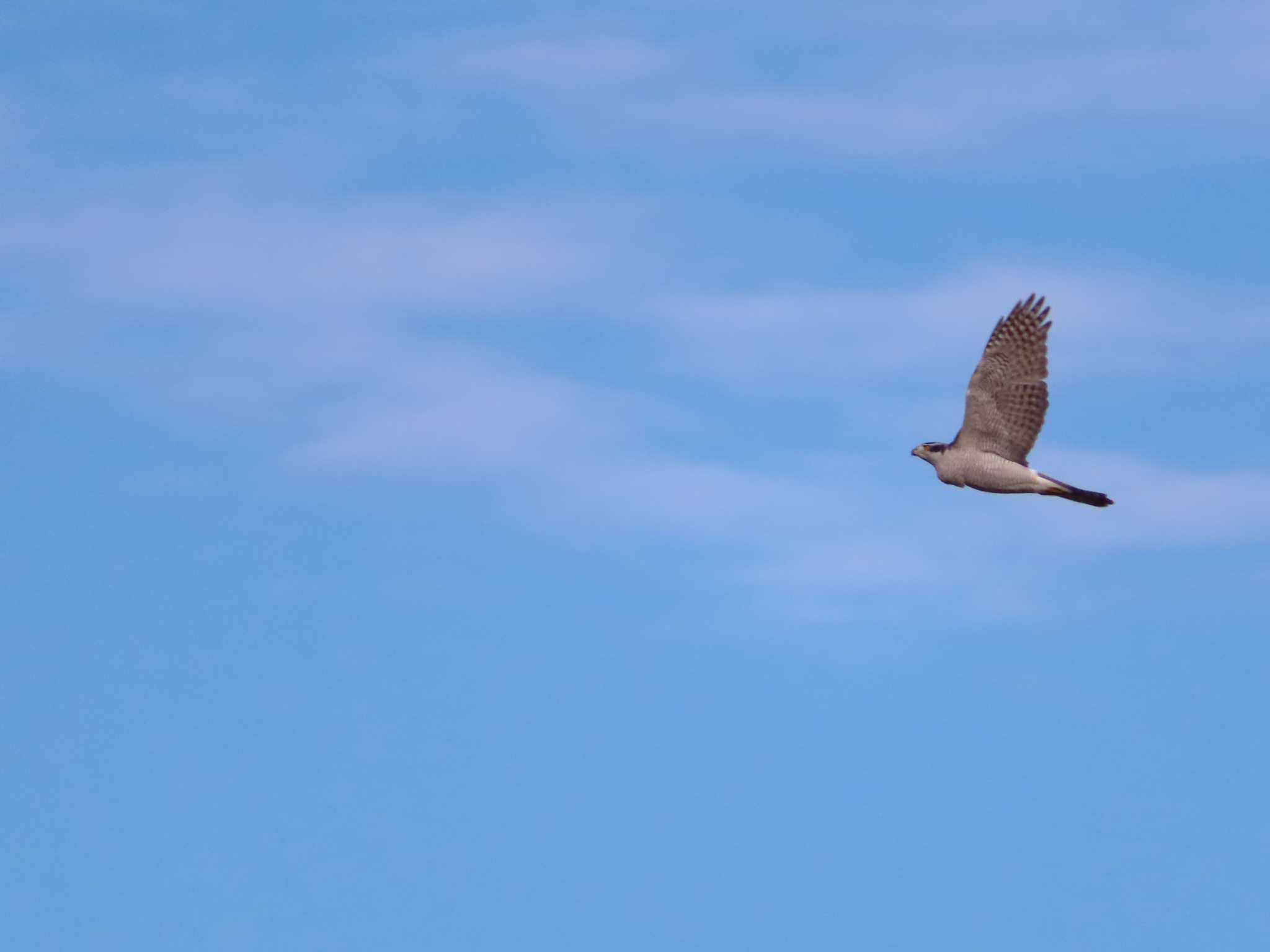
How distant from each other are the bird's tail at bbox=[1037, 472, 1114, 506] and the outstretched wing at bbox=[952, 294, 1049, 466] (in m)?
0.73

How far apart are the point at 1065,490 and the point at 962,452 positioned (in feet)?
6.20

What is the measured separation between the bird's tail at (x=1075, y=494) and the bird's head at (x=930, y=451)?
183 cm

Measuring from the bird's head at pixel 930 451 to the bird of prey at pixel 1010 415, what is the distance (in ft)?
0.82

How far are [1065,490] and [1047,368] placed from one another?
82.0 inches

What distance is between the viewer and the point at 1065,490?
45688 mm

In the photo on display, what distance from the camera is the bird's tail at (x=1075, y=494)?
45.3m

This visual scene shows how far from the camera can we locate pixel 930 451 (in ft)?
154

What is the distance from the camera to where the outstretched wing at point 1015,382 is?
45.2 meters

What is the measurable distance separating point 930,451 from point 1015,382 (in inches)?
92.9

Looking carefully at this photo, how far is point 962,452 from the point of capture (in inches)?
1827

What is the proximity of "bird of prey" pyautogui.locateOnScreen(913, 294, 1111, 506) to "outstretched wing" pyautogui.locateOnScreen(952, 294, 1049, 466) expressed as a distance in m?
0.01

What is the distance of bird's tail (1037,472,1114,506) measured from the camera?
45.3 metres

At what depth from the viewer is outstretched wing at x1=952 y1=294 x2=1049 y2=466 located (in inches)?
1780

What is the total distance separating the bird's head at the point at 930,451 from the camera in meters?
46.8
